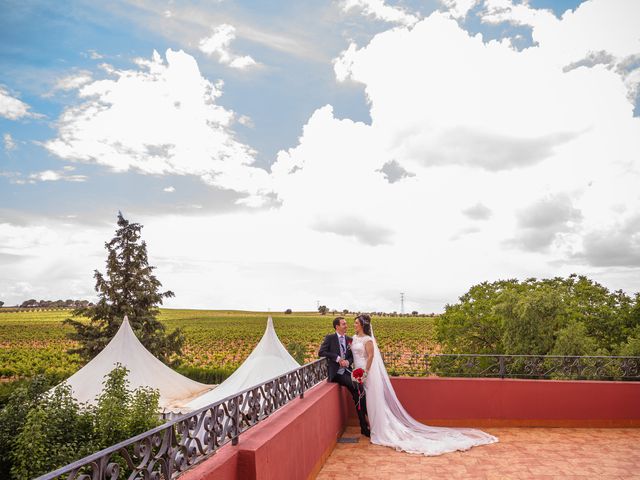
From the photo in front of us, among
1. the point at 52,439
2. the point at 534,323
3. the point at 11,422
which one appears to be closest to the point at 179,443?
the point at 52,439

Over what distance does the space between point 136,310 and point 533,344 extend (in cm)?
1846

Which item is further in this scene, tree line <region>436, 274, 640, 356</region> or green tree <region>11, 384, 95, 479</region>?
tree line <region>436, 274, 640, 356</region>

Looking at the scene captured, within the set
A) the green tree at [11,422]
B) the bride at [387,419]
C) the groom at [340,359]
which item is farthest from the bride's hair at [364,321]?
the green tree at [11,422]

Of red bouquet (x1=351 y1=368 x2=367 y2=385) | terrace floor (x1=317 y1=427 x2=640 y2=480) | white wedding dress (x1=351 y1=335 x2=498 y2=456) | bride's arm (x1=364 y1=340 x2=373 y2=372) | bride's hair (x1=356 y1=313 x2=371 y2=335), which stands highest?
bride's hair (x1=356 y1=313 x2=371 y2=335)

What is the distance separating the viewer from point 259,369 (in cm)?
1454

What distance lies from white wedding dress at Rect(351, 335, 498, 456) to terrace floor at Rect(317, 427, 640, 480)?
199 mm

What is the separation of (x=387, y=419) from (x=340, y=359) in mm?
1306

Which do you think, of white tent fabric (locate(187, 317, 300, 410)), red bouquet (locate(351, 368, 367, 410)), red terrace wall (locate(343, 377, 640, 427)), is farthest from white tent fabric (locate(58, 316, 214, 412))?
red terrace wall (locate(343, 377, 640, 427))

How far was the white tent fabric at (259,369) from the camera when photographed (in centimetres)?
1397

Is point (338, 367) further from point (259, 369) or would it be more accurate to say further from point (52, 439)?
point (259, 369)

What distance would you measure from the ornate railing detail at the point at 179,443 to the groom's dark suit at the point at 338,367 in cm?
258

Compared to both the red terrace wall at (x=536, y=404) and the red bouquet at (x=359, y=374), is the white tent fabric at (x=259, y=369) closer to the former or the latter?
the red terrace wall at (x=536, y=404)

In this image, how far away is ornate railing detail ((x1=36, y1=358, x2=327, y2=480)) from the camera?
2742 mm

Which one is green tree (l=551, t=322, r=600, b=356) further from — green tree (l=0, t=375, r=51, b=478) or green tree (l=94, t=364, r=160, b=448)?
green tree (l=0, t=375, r=51, b=478)
